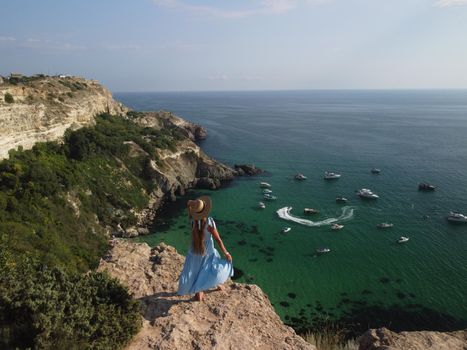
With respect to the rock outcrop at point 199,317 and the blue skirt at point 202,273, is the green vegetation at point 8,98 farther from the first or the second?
the blue skirt at point 202,273

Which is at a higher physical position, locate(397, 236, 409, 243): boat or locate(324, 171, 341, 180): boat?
locate(324, 171, 341, 180): boat

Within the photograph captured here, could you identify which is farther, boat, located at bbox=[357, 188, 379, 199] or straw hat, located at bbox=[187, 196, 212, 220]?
boat, located at bbox=[357, 188, 379, 199]

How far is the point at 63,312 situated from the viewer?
27.8ft

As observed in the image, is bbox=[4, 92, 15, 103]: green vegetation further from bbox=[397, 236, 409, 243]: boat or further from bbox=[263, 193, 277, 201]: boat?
bbox=[397, 236, 409, 243]: boat

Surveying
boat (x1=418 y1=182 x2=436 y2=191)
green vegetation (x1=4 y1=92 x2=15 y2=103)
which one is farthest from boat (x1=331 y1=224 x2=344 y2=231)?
green vegetation (x1=4 y1=92 x2=15 y2=103)

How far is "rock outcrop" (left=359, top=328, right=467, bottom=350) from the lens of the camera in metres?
11.6

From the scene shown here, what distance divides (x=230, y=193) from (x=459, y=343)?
165ft

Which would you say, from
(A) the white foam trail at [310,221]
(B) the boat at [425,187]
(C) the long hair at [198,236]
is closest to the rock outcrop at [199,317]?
(C) the long hair at [198,236]

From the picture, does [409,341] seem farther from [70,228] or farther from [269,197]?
[269,197]

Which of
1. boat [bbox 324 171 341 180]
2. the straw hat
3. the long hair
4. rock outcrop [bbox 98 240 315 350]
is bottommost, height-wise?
boat [bbox 324 171 341 180]

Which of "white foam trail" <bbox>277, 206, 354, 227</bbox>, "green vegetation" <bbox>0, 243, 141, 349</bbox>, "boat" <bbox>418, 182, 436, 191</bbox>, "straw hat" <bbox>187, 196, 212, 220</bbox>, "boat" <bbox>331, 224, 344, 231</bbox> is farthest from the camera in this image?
"boat" <bbox>418, 182, 436, 191</bbox>

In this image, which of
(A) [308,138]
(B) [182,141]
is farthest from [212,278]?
(A) [308,138]

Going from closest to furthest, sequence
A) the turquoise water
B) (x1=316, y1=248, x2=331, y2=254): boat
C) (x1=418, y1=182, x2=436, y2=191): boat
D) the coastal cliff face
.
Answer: the turquoise water, (x1=316, y1=248, x2=331, y2=254): boat, the coastal cliff face, (x1=418, y1=182, x2=436, y2=191): boat

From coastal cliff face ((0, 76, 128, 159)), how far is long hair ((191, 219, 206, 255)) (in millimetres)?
39923
